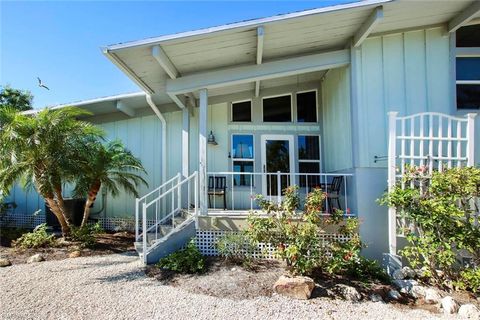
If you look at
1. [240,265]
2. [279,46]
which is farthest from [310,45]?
[240,265]

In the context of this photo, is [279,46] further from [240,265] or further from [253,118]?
[240,265]

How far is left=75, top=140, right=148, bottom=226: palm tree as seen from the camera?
6.85 meters

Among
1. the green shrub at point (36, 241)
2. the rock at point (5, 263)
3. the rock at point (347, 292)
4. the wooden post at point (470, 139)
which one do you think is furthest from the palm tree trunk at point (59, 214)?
the wooden post at point (470, 139)

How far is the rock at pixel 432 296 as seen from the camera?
430 cm

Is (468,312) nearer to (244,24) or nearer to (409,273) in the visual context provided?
(409,273)

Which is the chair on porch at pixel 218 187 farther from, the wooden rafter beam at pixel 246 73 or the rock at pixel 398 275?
the rock at pixel 398 275

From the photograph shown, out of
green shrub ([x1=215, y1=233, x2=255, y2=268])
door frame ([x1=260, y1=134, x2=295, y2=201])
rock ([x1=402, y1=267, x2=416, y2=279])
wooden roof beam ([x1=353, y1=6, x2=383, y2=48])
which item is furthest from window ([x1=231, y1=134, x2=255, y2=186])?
rock ([x1=402, y1=267, x2=416, y2=279])

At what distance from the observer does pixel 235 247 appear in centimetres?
566

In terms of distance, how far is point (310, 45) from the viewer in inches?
248

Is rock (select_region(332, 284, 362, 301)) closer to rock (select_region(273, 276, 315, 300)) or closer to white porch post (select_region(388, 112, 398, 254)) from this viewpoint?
rock (select_region(273, 276, 315, 300))

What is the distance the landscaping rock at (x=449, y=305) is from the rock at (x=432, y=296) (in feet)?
0.41

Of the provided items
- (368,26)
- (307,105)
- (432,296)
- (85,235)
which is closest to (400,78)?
(368,26)

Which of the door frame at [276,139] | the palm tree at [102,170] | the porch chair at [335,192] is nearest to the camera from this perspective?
the porch chair at [335,192]

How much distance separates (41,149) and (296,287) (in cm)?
542
